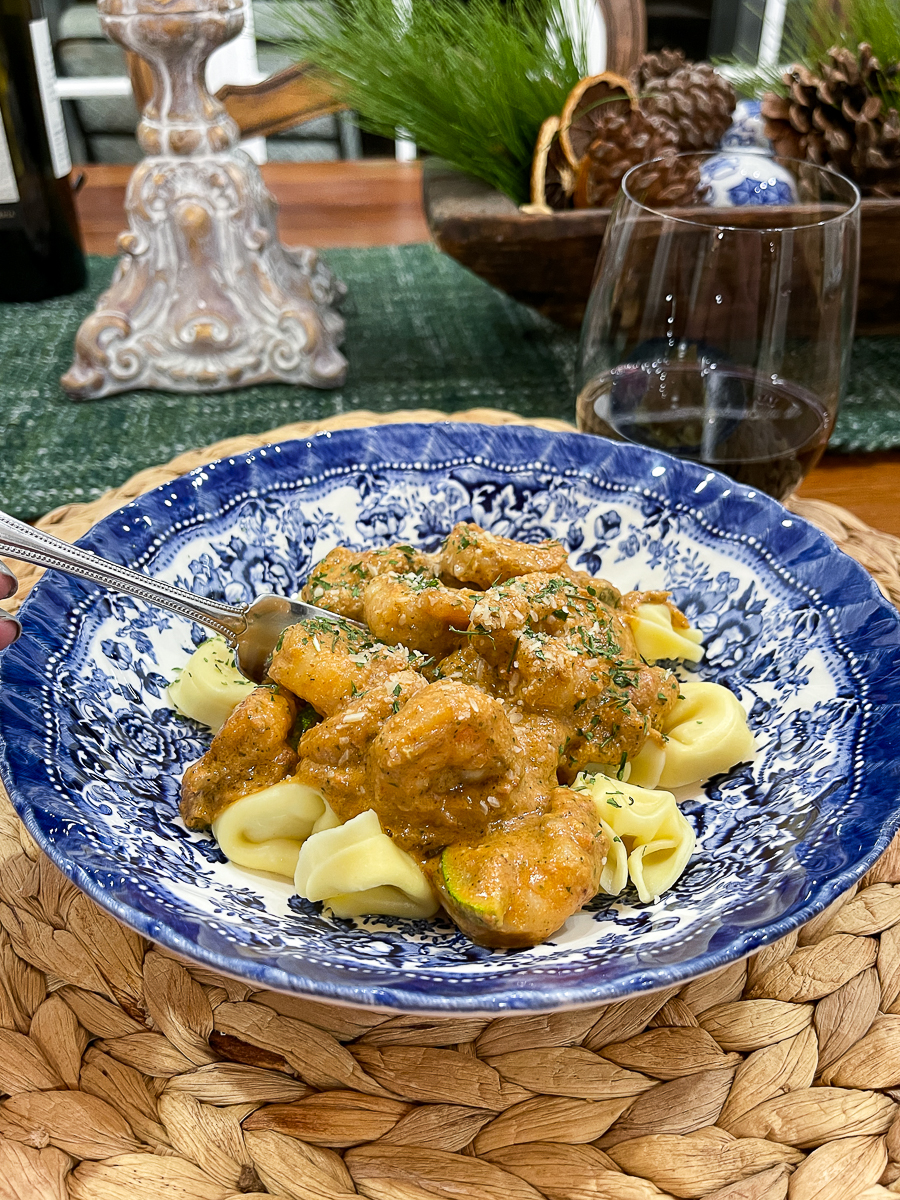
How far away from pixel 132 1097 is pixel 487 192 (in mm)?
2663

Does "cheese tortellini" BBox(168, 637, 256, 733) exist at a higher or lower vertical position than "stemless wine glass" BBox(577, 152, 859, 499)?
lower

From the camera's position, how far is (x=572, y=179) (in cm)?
318

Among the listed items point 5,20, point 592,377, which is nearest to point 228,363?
point 5,20

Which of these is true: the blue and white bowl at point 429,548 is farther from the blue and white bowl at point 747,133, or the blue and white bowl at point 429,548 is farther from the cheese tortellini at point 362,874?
the blue and white bowl at point 747,133

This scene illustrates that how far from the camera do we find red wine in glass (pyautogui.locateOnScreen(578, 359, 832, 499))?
7.43ft

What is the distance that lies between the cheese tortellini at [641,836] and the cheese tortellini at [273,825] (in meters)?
0.45

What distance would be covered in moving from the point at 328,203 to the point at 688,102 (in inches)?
83.0

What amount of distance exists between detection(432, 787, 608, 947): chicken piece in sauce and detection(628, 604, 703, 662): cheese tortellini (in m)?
0.57

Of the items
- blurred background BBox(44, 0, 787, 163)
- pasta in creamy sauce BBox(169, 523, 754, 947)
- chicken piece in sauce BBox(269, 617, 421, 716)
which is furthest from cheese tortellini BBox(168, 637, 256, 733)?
blurred background BBox(44, 0, 787, 163)

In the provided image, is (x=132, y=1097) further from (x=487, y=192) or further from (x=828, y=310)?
(x=487, y=192)

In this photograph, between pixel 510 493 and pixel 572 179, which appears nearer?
pixel 510 493

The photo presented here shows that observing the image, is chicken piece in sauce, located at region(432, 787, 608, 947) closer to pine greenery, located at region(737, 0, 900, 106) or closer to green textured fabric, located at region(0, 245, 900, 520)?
green textured fabric, located at region(0, 245, 900, 520)

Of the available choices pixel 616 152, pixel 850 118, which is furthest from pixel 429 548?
pixel 850 118

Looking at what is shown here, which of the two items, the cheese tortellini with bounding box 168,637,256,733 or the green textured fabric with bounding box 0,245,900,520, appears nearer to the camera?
the cheese tortellini with bounding box 168,637,256,733
